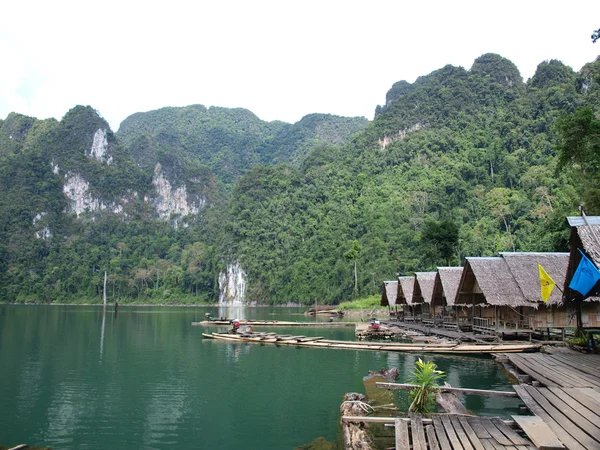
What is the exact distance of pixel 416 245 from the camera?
57531mm

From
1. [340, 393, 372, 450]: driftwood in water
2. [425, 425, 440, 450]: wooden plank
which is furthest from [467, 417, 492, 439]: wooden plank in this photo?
[340, 393, 372, 450]: driftwood in water

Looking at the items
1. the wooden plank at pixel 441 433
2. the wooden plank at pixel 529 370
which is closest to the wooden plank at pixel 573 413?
the wooden plank at pixel 529 370

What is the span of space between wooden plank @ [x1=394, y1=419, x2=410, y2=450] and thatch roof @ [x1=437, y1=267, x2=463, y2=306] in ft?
52.3

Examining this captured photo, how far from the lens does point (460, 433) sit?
589 cm

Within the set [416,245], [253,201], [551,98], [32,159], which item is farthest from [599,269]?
[32,159]

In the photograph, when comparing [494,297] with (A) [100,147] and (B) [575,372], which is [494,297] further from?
(A) [100,147]

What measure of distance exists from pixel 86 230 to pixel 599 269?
4489 inches

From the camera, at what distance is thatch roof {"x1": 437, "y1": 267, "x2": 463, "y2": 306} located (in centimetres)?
2217

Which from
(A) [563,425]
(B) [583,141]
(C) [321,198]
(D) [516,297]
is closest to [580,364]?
(A) [563,425]

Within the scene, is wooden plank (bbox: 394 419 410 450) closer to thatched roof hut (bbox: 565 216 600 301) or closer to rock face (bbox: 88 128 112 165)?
thatched roof hut (bbox: 565 216 600 301)

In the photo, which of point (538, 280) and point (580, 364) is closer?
point (580, 364)

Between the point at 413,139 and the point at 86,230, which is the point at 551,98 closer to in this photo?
the point at 413,139

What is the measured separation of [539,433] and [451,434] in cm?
98

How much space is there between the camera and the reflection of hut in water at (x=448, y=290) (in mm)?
22273
